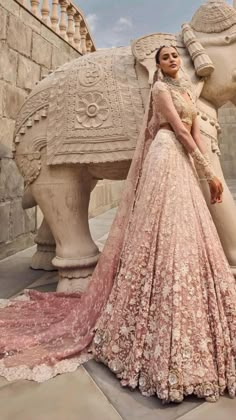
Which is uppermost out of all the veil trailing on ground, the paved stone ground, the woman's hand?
the woman's hand

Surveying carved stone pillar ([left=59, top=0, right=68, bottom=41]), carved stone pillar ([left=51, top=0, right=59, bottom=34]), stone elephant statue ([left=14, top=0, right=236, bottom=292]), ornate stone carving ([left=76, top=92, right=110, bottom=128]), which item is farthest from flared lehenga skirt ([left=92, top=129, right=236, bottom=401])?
carved stone pillar ([left=59, top=0, right=68, bottom=41])

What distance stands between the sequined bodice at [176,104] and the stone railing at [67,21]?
2.49 meters

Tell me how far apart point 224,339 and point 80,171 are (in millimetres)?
1122

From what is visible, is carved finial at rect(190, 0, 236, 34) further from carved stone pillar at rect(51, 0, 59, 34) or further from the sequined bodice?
carved stone pillar at rect(51, 0, 59, 34)

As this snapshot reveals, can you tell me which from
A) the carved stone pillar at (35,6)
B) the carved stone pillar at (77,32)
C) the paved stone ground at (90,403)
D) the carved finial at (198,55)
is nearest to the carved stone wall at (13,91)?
the carved stone pillar at (35,6)

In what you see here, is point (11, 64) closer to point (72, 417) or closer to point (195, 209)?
point (195, 209)

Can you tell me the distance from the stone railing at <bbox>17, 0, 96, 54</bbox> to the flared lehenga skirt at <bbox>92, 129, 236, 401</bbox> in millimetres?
2796

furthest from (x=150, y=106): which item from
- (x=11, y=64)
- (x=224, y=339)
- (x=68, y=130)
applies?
(x=11, y=64)

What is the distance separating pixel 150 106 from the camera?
1.46 m

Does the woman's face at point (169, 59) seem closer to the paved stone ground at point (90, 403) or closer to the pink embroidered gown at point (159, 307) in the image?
the pink embroidered gown at point (159, 307)

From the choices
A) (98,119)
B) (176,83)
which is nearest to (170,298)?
(176,83)

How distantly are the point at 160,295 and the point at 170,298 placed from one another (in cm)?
5

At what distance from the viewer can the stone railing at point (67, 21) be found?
3.56 meters

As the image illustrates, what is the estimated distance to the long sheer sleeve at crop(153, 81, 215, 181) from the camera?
1.32m
